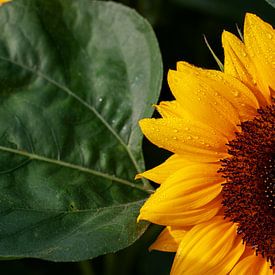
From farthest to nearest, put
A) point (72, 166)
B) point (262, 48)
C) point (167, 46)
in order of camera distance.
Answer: point (167, 46)
point (72, 166)
point (262, 48)

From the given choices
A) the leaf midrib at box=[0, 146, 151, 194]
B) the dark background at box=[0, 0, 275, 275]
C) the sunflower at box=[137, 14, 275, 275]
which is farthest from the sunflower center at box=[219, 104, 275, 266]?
the dark background at box=[0, 0, 275, 275]

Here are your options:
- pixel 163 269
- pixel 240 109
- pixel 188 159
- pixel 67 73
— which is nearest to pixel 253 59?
pixel 240 109

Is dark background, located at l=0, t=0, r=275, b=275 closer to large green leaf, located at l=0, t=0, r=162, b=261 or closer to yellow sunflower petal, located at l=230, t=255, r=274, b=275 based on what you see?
large green leaf, located at l=0, t=0, r=162, b=261

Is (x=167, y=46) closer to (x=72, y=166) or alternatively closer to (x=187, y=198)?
(x=72, y=166)

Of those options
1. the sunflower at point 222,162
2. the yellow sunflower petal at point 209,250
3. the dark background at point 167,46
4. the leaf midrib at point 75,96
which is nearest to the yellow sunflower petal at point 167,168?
the sunflower at point 222,162

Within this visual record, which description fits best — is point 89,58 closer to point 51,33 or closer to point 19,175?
point 51,33

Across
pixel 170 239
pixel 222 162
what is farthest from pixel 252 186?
pixel 170 239
